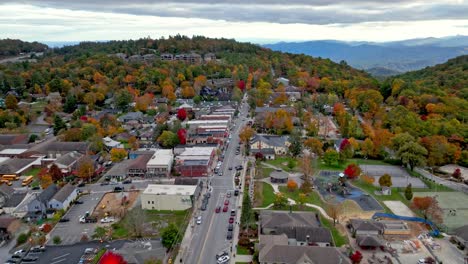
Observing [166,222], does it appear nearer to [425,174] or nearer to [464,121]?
[425,174]

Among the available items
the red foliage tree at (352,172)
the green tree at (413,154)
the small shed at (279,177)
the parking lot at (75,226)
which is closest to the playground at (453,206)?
the red foliage tree at (352,172)

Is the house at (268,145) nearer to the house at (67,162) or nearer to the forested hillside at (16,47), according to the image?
the house at (67,162)

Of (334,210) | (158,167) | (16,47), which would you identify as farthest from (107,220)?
(16,47)

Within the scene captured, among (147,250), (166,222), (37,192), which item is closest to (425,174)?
(166,222)

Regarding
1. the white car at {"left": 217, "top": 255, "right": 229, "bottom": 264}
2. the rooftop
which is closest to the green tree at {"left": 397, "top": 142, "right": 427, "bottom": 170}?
the rooftop

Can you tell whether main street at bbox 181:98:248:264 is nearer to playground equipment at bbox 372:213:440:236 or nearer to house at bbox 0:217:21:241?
playground equipment at bbox 372:213:440:236

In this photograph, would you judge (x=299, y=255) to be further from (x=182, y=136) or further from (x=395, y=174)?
(x=182, y=136)

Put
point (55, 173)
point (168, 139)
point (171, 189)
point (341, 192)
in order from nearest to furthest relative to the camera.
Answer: point (171, 189) < point (341, 192) < point (55, 173) < point (168, 139)
